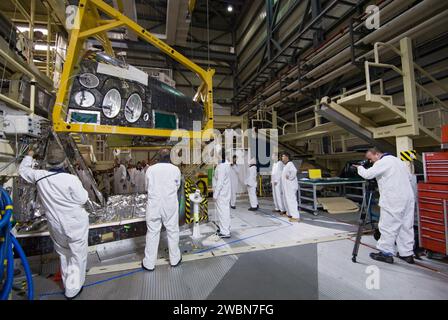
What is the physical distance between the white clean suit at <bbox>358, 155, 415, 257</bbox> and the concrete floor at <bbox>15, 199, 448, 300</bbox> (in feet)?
0.81

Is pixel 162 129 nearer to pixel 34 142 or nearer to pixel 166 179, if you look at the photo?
pixel 166 179

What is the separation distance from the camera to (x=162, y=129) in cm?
325

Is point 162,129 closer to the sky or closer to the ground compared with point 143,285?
closer to the sky

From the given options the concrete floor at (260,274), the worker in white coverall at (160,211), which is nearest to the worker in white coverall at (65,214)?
the concrete floor at (260,274)

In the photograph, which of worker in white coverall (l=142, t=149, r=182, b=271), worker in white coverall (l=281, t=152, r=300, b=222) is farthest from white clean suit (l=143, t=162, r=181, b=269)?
worker in white coverall (l=281, t=152, r=300, b=222)

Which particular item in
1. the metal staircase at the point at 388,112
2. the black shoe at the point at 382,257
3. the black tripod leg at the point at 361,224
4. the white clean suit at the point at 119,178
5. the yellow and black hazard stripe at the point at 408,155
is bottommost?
the black shoe at the point at 382,257

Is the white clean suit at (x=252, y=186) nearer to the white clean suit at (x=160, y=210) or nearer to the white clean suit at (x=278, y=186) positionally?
the white clean suit at (x=278, y=186)

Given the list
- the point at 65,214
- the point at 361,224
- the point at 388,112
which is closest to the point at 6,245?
the point at 65,214

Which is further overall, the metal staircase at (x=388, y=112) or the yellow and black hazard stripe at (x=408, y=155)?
the metal staircase at (x=388, y=112)

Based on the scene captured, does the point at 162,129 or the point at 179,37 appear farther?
the point at 179,37

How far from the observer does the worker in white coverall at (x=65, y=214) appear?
2.04 metres

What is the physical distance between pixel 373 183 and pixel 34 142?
4.78 meters
